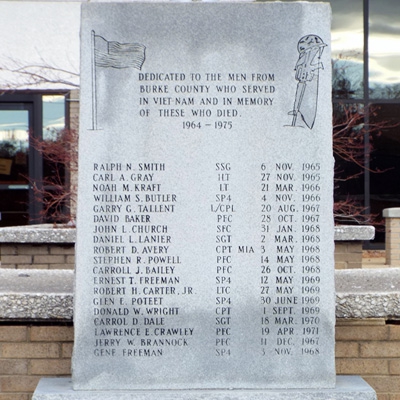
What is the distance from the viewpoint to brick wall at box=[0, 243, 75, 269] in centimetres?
698

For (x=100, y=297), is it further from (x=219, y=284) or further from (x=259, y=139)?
(x=259, y=139)

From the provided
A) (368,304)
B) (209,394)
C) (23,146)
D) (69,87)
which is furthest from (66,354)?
(23,146)

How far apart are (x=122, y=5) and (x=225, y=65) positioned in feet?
1.65

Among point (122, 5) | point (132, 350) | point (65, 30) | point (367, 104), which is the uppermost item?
point (65, 30)

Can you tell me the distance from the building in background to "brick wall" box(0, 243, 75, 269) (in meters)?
2.68

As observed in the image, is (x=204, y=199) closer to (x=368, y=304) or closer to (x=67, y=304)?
(x=67, y=304)

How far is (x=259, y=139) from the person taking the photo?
Result: 350 centimetres

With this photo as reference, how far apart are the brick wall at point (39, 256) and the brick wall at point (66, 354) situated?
3084 mm

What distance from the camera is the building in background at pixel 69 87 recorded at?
37.5 feet

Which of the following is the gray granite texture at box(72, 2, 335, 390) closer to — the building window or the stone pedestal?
the stone pedestal

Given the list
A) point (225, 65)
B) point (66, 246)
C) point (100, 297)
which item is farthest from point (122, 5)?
point (66, 246)

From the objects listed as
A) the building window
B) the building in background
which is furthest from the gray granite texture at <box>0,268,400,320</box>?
the building window

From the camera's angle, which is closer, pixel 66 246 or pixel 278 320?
pixel 278 320

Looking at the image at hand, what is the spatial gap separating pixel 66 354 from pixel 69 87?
771cm
